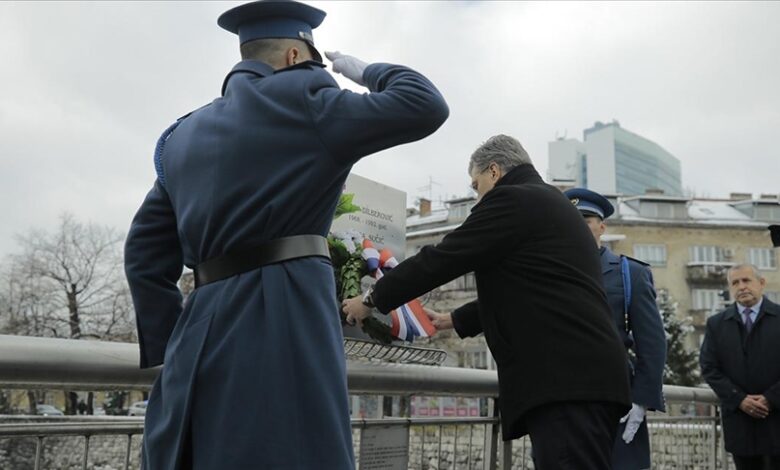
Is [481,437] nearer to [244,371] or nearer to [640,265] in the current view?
[640,265]

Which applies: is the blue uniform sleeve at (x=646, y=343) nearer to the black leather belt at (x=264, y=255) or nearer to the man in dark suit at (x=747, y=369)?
the man in dark suit at (x=747, y=369)

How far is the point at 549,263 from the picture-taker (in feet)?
12.0

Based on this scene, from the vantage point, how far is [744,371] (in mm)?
7289

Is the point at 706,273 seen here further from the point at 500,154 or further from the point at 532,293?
the point at 532,293

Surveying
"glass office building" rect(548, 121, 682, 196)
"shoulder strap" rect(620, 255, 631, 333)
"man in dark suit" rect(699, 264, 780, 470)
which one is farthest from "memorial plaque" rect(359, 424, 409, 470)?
"glass office building" rect(548, 121, 682, 196)

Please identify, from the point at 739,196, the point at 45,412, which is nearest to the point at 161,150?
the point at 45,412

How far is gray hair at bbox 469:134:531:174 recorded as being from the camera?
4.07 metres

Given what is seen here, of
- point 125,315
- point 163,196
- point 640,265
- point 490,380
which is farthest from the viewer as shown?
point 125,315

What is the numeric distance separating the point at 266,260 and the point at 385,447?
5.04ft

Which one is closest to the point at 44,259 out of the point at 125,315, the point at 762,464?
the point at 125,315

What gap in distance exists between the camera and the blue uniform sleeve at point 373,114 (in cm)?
245

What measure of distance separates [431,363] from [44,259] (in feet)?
170

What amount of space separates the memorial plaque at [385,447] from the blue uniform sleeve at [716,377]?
169 inches

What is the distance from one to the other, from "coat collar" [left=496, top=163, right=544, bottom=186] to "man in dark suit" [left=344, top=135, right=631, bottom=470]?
0.11m
